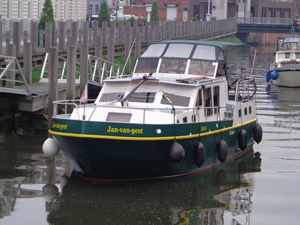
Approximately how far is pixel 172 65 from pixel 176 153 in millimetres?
4242

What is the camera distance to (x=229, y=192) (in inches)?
529

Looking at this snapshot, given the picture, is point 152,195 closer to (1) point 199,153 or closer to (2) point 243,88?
(1) point 199,153

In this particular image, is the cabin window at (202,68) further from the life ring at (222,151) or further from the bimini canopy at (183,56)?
the life ring at (222,151)

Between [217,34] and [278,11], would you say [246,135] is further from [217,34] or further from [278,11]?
[278,11]

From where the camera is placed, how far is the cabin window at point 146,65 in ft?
54.0

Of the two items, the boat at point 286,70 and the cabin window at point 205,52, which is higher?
the cabin window at point 205,52

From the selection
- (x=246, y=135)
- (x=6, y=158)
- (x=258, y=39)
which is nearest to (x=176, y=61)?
(x=246, y=135)

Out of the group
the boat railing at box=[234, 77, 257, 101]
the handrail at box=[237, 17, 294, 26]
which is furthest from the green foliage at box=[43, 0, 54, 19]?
the handrail at box=[237, 17, 294, 26]

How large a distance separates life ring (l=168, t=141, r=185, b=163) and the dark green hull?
115mm

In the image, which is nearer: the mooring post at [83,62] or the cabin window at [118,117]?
the cabin window at [118,117]

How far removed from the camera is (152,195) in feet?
42.0

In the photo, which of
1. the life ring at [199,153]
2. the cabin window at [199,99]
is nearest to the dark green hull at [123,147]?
the life ring at [199,153]

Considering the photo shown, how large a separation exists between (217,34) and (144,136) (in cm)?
5428

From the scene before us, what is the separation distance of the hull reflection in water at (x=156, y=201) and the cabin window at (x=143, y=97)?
78.4 inches
